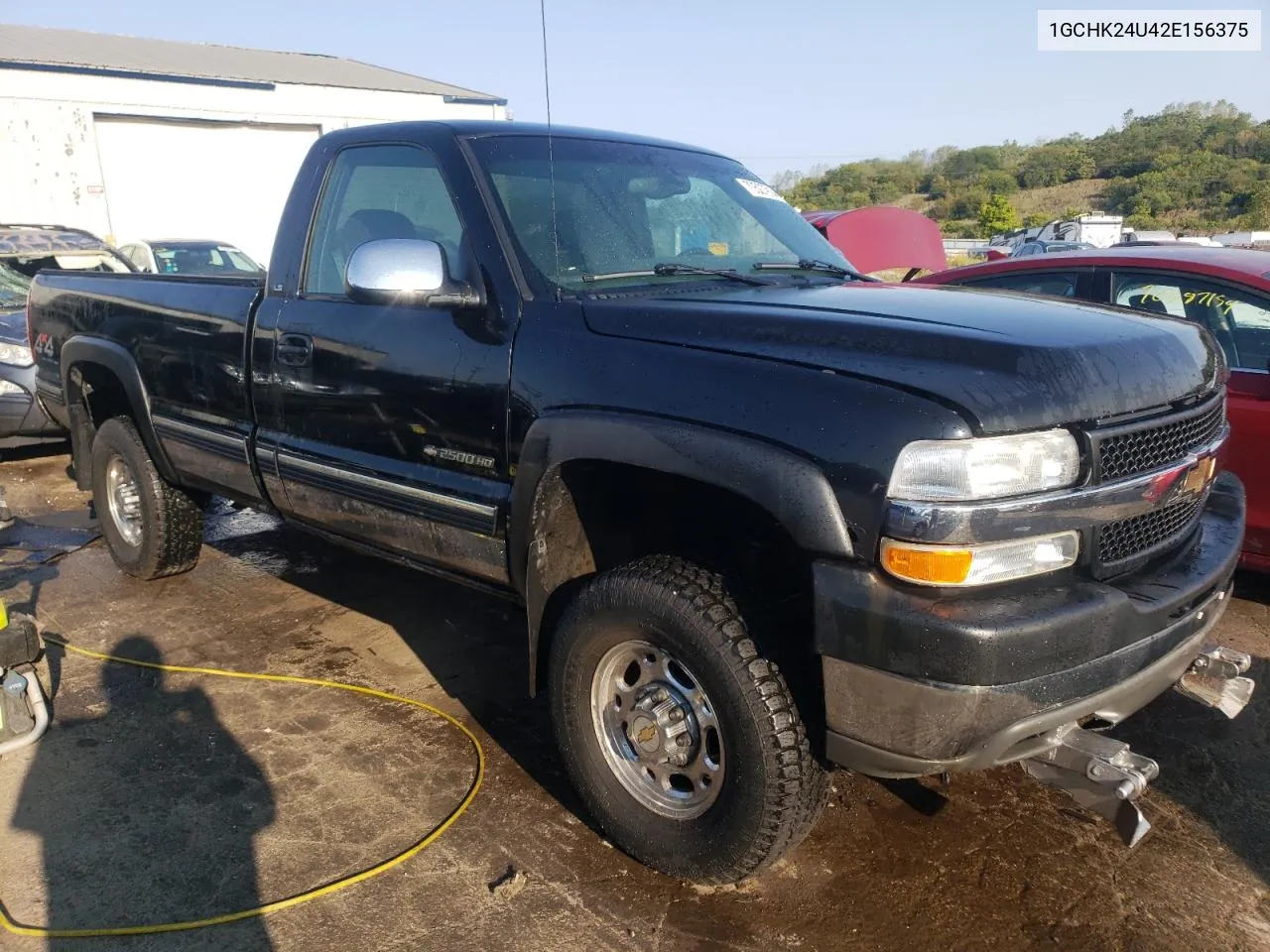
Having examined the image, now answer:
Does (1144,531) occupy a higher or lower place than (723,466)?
lower

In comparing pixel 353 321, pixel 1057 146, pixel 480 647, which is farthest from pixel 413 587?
pixel 1057 146

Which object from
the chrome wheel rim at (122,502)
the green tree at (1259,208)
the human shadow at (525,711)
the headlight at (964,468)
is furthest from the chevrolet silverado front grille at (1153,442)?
the green tree at (1259,208)

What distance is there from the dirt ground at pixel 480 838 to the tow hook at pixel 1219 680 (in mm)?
464

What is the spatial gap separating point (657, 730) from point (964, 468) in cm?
109

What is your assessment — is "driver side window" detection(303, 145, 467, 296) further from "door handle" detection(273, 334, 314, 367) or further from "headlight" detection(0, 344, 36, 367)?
"headlight" detection(0, 344, 36, 367)

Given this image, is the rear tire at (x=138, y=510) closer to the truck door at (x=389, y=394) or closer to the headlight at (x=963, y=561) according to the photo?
the truck door at (x=389, y=394)

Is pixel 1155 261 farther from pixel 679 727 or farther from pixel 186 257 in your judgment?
pixel 186 257

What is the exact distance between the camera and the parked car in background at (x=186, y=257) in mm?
11250

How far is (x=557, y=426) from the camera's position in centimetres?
258

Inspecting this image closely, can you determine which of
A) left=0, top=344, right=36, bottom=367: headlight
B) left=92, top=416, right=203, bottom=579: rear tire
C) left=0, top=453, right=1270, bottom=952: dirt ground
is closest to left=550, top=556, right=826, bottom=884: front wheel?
left=0, top=453, right=1270, bottom=952: dirt ground

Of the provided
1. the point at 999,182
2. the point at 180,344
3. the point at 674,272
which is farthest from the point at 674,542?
the point at 999,182

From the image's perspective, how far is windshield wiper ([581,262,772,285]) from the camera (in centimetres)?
294

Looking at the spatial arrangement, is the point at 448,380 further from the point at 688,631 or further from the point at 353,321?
the point at 688,631

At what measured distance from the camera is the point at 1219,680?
2658 mm
